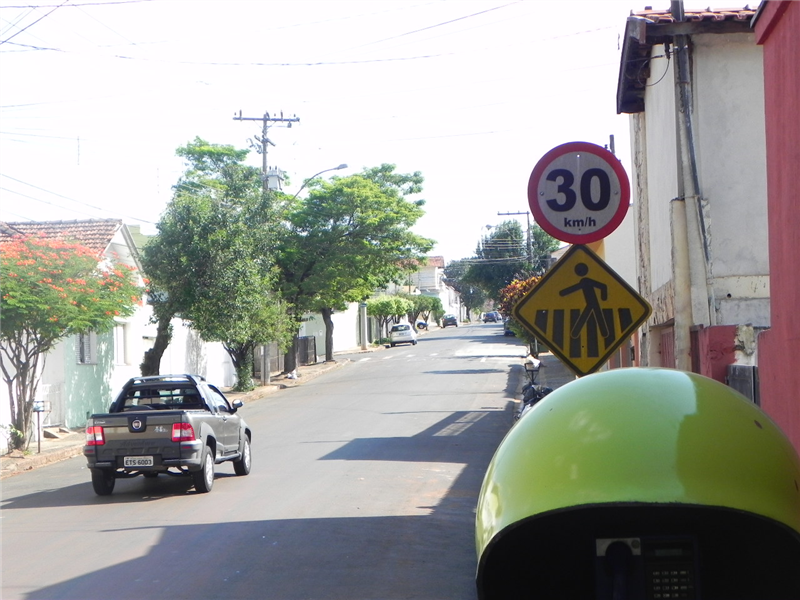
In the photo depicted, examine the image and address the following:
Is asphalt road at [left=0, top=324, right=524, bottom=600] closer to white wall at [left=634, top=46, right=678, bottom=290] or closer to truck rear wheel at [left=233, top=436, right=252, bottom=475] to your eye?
truck rear wheel at [left=233, top=436, right=252, bottom=475]

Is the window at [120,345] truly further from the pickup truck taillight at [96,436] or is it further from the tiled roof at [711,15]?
the tiled roof at [711,15]

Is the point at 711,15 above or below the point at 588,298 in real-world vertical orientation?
above

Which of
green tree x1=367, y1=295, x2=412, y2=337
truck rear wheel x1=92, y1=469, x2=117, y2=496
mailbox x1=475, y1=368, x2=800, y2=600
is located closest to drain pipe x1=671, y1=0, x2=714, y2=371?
mailbox x1=475, y1=368, x2=800, y2=600

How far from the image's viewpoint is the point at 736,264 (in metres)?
10.1

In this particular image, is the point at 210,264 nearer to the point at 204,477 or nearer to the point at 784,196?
the point at 204,477

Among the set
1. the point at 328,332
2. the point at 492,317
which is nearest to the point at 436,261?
the point at 492,317

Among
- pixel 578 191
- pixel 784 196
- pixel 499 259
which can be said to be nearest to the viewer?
pixel 784 196

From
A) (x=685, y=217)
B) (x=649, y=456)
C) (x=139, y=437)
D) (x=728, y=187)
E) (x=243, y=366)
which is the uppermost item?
(x=728, y=187)

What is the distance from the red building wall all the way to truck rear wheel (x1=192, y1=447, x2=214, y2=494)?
775cm

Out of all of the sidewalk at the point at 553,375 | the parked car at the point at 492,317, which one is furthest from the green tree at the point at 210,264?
the parked car at the point at 492,317

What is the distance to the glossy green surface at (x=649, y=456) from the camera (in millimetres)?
2773

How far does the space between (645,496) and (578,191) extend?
3.78 m

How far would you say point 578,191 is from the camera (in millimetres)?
6242

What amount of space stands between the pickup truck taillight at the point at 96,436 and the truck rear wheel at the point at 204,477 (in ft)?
4.31
